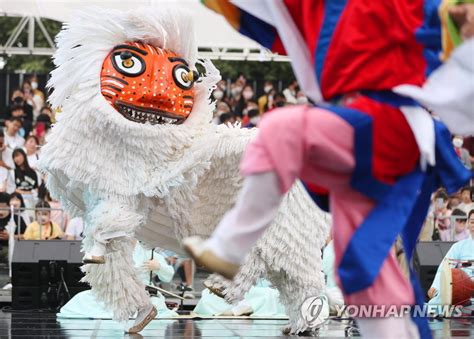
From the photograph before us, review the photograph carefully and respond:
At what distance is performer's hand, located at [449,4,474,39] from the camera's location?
3256 millimetres

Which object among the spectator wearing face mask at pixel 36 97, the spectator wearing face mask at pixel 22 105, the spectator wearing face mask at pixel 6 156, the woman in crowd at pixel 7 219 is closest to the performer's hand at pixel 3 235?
the woman in crowd at pixel 7 219

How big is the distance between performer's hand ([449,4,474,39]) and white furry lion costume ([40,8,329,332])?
9.61 ft

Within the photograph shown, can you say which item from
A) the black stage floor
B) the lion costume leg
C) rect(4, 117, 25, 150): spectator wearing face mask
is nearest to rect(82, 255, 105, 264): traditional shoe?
the lion costume leg

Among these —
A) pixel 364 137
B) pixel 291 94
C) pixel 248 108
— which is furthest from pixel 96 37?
pixel 291 94

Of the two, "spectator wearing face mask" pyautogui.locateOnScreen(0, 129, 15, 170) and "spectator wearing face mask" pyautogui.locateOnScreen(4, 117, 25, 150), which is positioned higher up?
"spectator wearing face mask" pyautogui.locateOnScreen(4, 117, 25, 150)

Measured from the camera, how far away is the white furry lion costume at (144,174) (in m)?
6.10

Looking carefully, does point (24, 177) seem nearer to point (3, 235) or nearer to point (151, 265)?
point (3, 235)

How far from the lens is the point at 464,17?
10.7 feet

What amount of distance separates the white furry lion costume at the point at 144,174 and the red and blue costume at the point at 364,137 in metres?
2.71

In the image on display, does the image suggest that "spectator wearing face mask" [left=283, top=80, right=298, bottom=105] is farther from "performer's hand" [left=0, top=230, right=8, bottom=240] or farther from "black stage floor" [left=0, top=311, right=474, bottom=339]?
"black stage floor" [left=0, top=311, right=474, bottom=339]

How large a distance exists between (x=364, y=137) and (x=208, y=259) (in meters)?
0.63

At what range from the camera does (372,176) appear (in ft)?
10.8

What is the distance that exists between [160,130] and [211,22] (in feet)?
23.1

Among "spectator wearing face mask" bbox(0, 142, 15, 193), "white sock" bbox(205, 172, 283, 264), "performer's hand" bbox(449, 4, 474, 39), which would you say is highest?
"performer's hand" bbox(449, 4, 474, 39)
